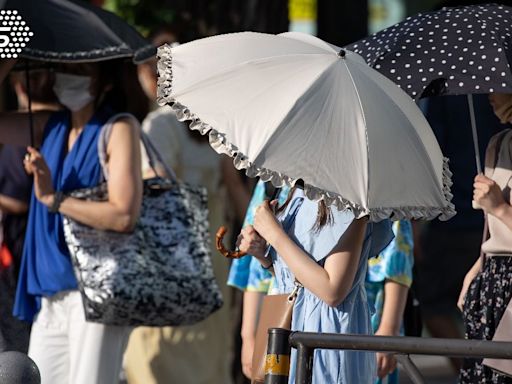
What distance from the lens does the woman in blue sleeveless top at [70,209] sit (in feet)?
19.0

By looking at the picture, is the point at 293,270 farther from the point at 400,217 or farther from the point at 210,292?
the point at 210,292

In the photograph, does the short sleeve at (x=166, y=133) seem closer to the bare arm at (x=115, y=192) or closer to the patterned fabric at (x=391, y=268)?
the bare arm at (x=115, y=192)

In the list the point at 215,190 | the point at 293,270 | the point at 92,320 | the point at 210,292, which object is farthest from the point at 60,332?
the point at 215,190

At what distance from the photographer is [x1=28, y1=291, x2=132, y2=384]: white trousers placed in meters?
5.80

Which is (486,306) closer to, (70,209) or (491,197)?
(491,197)

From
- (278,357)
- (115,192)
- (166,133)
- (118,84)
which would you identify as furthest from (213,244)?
(278,357)

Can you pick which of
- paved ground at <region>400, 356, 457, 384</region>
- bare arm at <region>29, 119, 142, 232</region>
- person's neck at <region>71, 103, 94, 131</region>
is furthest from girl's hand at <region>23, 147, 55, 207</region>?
paved ground at <region>400, 356, 457, 384</region>

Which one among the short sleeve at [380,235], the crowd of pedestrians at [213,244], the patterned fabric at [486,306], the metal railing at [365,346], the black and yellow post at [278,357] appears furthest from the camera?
the patterned fabric at [486,306]

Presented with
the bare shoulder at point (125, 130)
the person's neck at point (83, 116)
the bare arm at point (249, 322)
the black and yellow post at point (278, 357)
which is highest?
the person's neck at point (83, 116)

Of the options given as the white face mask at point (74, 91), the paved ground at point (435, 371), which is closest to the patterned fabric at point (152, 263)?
the white face mask at point (74, 91)

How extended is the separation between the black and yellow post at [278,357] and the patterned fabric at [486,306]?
44.6 inches

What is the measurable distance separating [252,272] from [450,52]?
1236 mm

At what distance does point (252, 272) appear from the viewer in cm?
566

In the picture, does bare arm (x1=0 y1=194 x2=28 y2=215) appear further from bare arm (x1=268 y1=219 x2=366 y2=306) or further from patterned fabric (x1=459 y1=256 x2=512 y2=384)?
bare arm (x1=268 y1=219 x2=366 y2=306)
